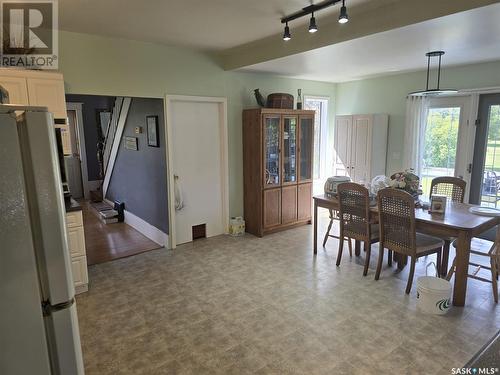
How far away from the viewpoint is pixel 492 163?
4500 mm

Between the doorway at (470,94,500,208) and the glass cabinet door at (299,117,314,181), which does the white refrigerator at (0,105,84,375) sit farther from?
the doorway at (470,94,500,208)

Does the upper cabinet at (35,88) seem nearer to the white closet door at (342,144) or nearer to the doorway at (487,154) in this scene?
the white closet door at (342,144)

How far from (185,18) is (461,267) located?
344cm

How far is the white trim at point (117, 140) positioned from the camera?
5449 millimetres

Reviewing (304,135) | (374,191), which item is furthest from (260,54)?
(374,191)

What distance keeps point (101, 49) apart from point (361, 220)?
11.6ft

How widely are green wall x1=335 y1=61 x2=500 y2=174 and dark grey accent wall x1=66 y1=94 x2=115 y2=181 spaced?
5190 millimetres

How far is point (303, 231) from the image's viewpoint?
5.30 meters

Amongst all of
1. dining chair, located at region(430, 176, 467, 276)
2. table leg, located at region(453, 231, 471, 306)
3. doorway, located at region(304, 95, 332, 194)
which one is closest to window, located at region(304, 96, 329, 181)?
doorway, located at region(304, 95, 332, 194)

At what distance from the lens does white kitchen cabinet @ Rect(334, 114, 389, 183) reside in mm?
5695

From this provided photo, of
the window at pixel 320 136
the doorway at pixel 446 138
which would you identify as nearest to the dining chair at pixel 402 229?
the doorway at pixel 446 138

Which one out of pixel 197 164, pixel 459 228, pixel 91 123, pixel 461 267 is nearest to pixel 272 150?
pixel 197 164

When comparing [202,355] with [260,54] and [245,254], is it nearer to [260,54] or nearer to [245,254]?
[245,254]
